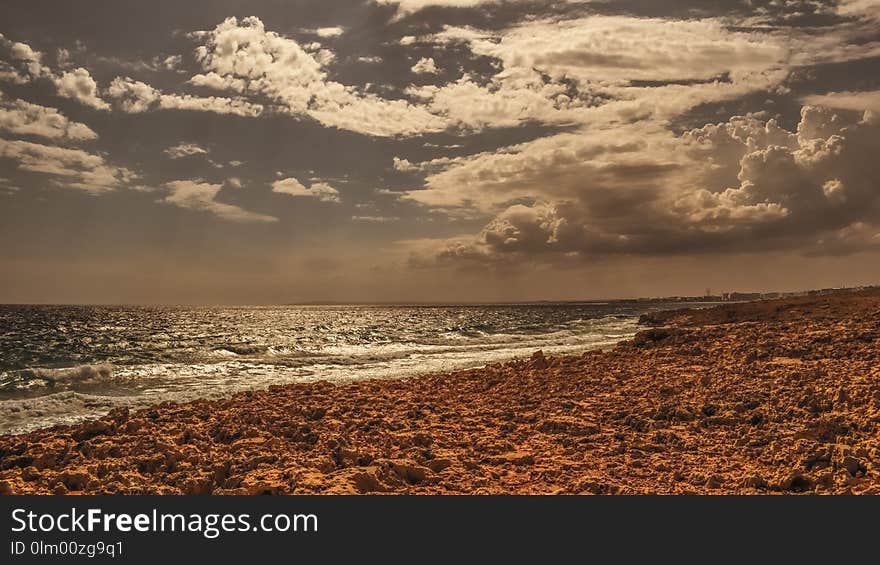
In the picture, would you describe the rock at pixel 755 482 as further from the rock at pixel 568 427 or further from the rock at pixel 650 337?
the rock at pixel 650 337

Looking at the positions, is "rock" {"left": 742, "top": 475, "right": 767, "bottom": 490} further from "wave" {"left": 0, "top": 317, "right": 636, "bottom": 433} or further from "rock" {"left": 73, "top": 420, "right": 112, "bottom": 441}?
"wave" {"left": 0, "top": 317, "right": 636, "bottom": 433}

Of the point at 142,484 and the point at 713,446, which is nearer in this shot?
the point at 142,484

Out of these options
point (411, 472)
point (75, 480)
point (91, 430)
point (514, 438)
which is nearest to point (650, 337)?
point (514, 438)

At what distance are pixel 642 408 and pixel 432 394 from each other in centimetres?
437

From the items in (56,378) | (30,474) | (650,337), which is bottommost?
(56,378)

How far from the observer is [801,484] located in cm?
613

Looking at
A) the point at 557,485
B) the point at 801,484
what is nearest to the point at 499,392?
the point at 557,485

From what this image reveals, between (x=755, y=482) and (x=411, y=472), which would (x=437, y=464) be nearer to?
(x=411, y=472)

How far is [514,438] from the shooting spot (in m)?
8.34

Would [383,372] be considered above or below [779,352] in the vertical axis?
below

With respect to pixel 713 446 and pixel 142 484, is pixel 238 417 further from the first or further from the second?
pixel 713 446

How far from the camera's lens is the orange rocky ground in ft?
21.2

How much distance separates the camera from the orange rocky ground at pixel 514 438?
6.46m

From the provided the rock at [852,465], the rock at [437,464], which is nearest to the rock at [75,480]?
the rock at [437,464]
